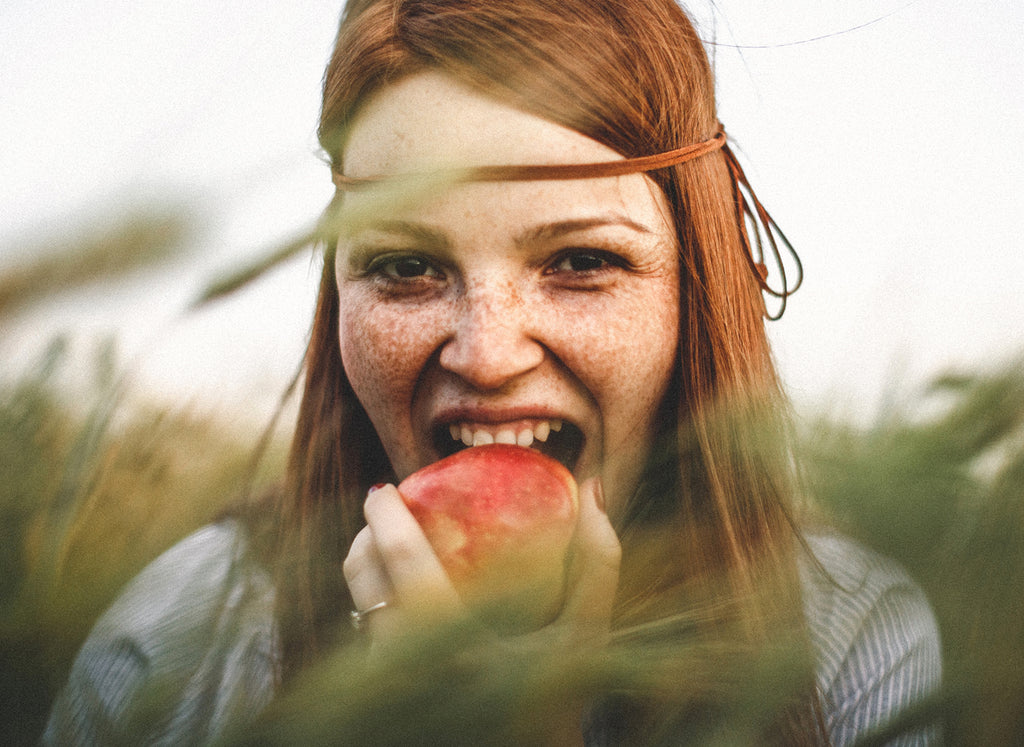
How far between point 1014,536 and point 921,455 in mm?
38

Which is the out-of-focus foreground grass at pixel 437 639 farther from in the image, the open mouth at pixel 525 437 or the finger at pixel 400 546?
the open mouth at pixel 525 437

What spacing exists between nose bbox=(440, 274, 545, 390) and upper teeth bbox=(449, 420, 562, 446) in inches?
3.5

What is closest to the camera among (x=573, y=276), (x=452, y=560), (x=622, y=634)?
(x=622, y=634)

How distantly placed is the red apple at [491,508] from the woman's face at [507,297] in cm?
8

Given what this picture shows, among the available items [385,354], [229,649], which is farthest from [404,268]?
[229,649]

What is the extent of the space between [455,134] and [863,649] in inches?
39.5

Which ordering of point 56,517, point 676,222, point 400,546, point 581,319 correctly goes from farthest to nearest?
point 676,222
point 581,319
point 400,546
point 56,517

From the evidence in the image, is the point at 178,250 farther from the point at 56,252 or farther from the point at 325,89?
the point at 325,89

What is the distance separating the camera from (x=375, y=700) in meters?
0.22

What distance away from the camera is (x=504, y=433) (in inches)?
38.9

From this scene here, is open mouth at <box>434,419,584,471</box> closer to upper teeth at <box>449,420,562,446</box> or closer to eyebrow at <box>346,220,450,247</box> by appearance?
upper teeth at <box>449,420,562,446</box>

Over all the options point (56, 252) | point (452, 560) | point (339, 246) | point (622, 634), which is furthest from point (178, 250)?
point (339, 246)

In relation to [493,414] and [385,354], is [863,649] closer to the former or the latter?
[493,414]

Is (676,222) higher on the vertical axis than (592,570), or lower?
higher
